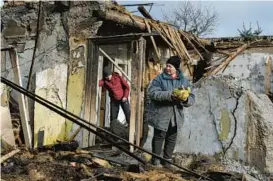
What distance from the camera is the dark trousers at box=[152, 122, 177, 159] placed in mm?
6020

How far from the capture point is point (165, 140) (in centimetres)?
618

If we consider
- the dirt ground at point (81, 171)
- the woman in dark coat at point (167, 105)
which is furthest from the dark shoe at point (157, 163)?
the dirt ground at point (81, 171)

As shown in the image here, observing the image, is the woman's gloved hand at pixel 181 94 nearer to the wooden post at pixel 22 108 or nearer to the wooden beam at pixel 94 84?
the wooden beam at pixel 94 84

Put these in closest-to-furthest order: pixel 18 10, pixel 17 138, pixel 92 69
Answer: pixel 17 138, pixel 92 69, pixel 18 10

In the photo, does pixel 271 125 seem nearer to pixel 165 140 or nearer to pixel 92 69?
pixel 165 140

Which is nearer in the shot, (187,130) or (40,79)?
(187,130)

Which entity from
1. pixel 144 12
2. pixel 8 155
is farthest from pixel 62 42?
pixel 8 155

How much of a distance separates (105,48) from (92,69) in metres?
2.06

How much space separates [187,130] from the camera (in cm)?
684

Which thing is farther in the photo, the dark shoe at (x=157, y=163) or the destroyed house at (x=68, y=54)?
the destroyed house at (x=68, y=54)

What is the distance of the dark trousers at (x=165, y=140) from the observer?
6.02 m

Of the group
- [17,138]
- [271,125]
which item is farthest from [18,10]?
[271,125]

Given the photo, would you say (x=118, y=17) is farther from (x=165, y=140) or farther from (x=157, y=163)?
(x=157, y=163)

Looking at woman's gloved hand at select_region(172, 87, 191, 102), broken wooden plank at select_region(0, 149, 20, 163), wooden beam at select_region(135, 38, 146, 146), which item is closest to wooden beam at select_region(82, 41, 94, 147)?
wooden beam at select_region(135, 38, 146, 146)
